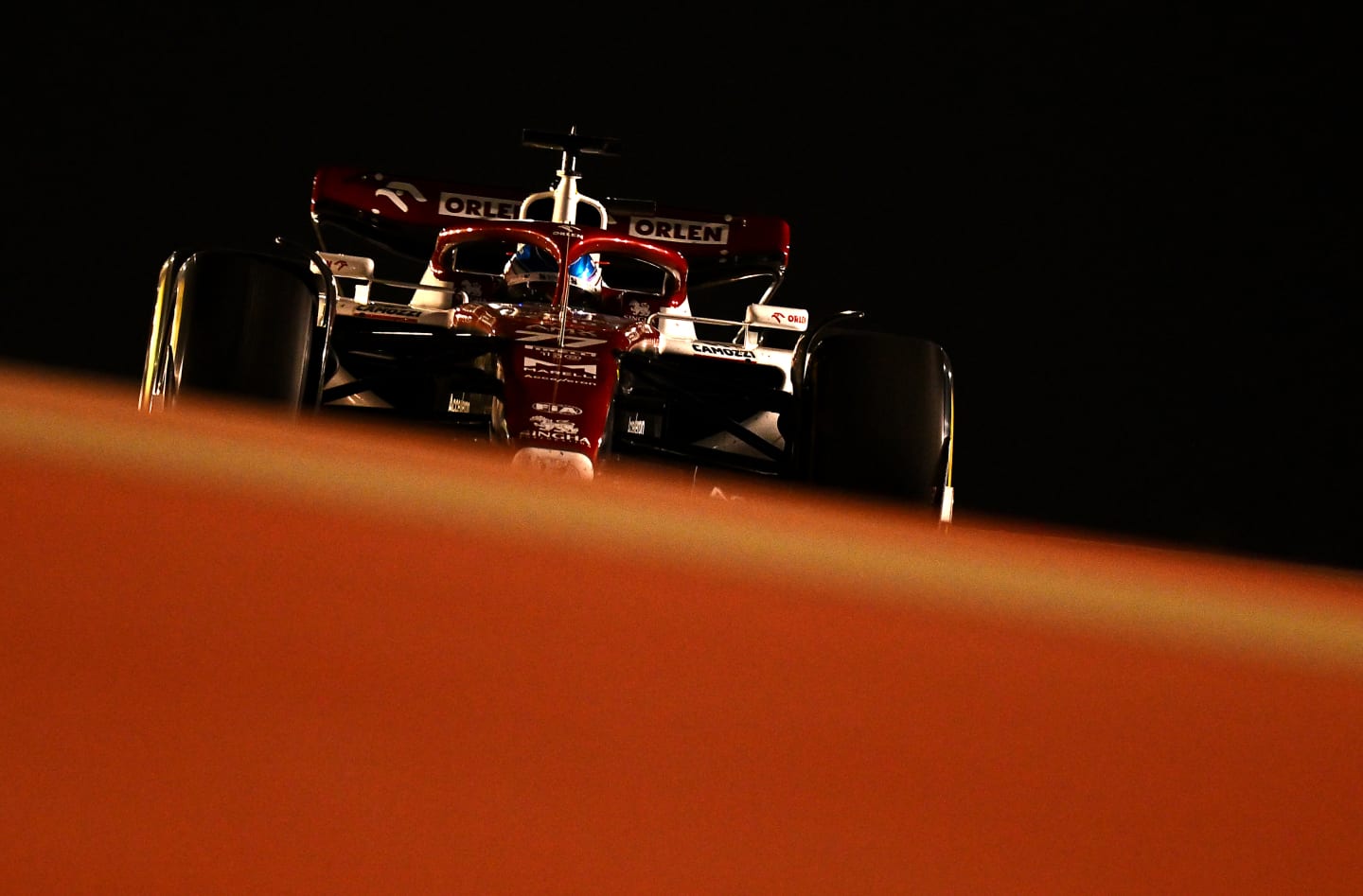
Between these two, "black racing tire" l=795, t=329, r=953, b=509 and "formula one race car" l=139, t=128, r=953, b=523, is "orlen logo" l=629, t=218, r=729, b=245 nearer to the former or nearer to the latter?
"formula one race car" l=139, t=128, r=953, b=523

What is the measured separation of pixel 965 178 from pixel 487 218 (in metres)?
3.07

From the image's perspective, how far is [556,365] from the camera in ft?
5.86

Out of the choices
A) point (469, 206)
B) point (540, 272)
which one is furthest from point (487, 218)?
point (540, 272)

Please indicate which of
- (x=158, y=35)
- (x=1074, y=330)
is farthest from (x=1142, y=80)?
(x=158, y=35)

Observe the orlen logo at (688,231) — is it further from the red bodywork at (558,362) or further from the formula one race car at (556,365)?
the red bodywork at (558,362)

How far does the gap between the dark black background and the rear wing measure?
8.19ft

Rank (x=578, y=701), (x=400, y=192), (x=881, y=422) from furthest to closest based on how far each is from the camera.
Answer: (x=400, y=192) < (x=881, y=422) < (x=578, y=701)

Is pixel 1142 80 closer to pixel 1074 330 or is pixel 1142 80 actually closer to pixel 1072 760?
pixel 1074 330

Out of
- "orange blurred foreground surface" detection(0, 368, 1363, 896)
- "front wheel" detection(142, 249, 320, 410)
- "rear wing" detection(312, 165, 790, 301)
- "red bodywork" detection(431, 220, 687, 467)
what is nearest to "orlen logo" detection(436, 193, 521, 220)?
"rear wing" detection(312, 165, 790, 301)

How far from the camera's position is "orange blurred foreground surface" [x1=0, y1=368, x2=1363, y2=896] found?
0.73 ft

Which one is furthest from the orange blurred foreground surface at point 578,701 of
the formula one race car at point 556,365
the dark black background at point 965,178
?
the dark black background at point 965,178

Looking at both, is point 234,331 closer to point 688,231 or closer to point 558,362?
point 558,362

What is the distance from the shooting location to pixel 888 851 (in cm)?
24

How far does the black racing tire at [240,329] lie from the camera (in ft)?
5.32
